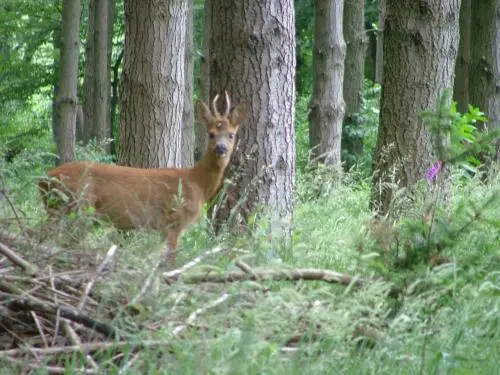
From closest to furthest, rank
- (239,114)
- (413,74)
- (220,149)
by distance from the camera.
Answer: (239,114) → (220,149) → (413,74)

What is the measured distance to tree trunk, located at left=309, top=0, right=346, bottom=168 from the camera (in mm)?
17938

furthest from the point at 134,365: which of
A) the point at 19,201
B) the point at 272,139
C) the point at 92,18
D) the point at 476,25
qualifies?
the point at 92,18

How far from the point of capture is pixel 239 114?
8703mm

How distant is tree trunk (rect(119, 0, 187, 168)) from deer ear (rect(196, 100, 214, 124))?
208cm

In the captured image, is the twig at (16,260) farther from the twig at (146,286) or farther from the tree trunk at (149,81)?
the tree trunk at (149,81)

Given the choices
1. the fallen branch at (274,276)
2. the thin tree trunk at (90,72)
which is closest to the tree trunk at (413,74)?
the fallen branch at (274,276)

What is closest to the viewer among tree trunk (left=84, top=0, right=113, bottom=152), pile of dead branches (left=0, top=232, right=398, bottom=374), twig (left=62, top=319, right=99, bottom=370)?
twig (left=62, top=319, right=99, bottom=370)

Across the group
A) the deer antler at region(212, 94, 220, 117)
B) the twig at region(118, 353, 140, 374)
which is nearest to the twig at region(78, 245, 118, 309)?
the twig at region(118, 353, 140, 374)

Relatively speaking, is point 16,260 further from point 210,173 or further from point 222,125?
point 210,173

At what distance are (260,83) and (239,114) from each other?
1.16ft

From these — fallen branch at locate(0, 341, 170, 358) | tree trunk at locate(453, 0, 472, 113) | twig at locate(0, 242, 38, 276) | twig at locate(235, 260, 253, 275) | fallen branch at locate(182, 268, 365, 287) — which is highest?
tree trunk at locate(453, 0, 472, 113)

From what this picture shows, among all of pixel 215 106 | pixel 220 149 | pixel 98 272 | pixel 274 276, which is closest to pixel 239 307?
pixel 274 276

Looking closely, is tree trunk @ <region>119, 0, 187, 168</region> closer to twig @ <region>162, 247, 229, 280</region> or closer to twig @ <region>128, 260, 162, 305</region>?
twig @ <region>162, 247, 229, 280</region>

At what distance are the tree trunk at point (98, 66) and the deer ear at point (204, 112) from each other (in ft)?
37.9
